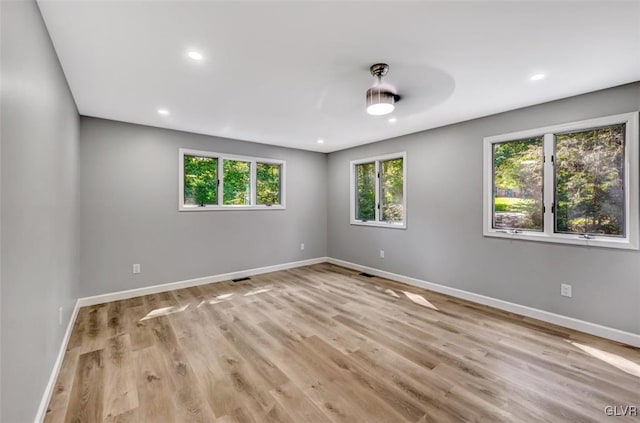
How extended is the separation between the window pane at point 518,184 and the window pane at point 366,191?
2.09m

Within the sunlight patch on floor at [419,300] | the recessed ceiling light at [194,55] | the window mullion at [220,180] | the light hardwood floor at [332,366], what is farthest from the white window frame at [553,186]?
the window mullion at [220,180]

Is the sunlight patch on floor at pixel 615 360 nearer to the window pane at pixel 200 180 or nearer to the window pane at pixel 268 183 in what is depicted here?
the window pane at pixel 268 183

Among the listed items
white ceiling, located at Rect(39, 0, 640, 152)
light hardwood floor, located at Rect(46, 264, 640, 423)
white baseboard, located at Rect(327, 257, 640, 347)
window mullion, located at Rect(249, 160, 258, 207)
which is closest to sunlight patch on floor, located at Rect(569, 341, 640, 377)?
light hardwood floor, located at Rect(46, 264, 640, 423)

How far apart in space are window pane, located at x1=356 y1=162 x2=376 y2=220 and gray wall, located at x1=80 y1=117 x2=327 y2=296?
63.9 inches

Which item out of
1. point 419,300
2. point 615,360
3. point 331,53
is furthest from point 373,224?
point 331,53

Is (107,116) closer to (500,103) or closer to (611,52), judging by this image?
(500,103)

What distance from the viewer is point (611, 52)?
2.10m

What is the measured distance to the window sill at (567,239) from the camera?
2.64m

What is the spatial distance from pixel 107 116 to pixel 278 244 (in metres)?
3.26

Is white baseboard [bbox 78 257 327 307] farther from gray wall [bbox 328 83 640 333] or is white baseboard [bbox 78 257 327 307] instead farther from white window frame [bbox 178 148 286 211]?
gray wall [bbox 328 83 640 333]

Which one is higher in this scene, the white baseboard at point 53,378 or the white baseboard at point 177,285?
the white baseboard at point 177,285

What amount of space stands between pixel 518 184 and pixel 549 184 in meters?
0.32

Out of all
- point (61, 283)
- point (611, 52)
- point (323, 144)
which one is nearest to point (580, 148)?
point (611, 52)

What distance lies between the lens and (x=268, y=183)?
5.34m
